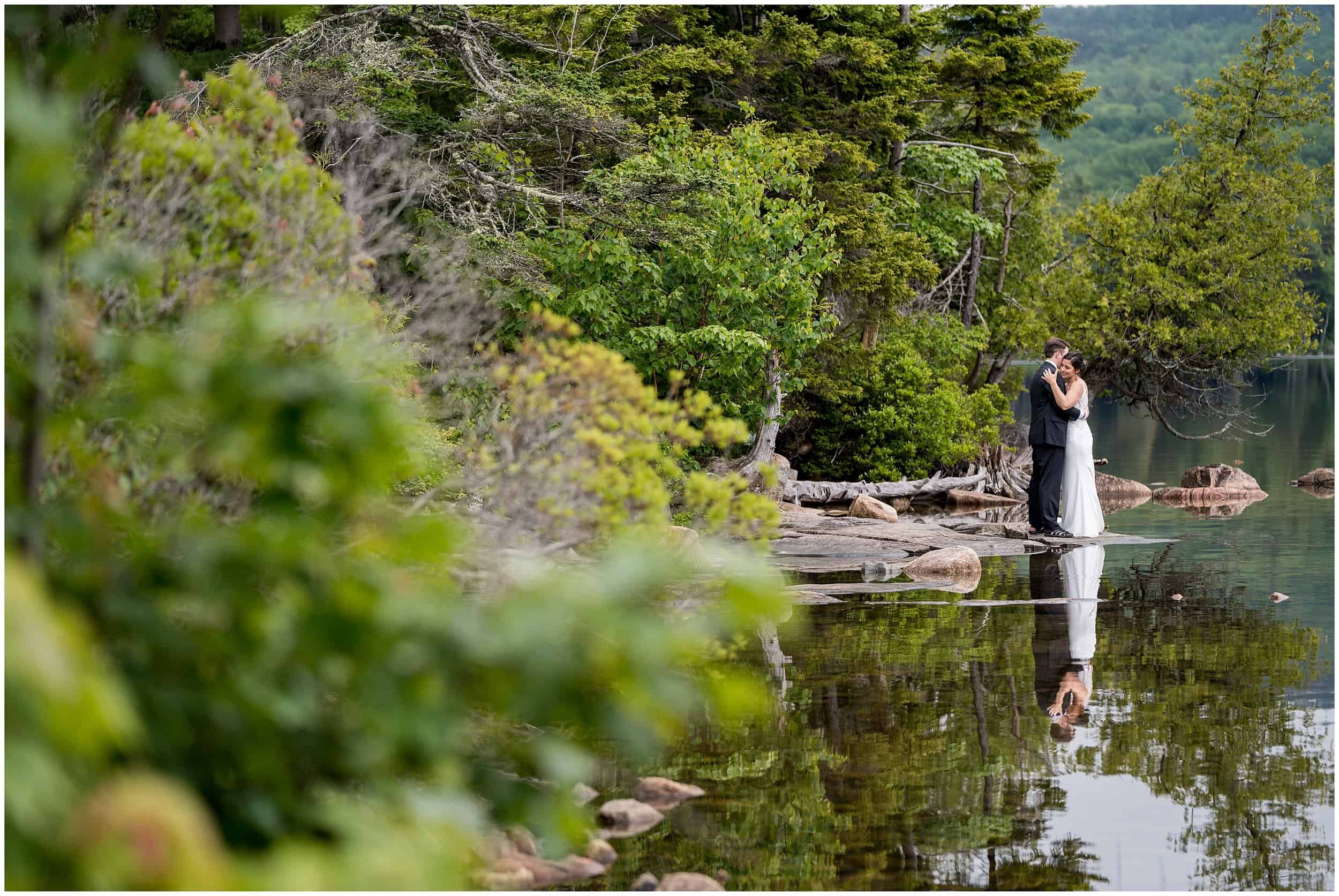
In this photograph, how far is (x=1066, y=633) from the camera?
955 centimetres

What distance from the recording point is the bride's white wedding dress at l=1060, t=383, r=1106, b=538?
1470 cm

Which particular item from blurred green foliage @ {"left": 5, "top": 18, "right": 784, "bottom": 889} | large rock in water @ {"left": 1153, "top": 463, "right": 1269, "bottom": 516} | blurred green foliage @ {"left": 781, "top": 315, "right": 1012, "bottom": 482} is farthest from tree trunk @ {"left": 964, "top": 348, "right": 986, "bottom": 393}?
blurred green foliage @ {"left": 5, "top": 18, "right": 784, "bottom": 889}

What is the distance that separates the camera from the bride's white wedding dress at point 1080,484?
14703 mm

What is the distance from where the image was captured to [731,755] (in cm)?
653

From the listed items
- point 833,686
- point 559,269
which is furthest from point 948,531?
point 833,686

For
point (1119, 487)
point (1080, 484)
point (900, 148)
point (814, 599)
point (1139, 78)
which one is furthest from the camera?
point (1139, 78)

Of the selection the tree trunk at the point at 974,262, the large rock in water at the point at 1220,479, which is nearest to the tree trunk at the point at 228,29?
the tree trunk at the point at 974,262

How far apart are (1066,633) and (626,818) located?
513cm

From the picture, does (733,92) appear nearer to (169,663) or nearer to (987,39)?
(987,39)

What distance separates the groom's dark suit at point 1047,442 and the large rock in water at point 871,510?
2.76 meters

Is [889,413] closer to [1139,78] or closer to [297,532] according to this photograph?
[297,532]

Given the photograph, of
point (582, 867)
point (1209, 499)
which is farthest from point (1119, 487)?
point (582, 867)

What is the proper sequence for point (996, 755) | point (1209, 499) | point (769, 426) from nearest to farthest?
point (996, 755) → point (769, 426) → point (1209, 499)

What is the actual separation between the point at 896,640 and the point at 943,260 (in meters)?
18.3
